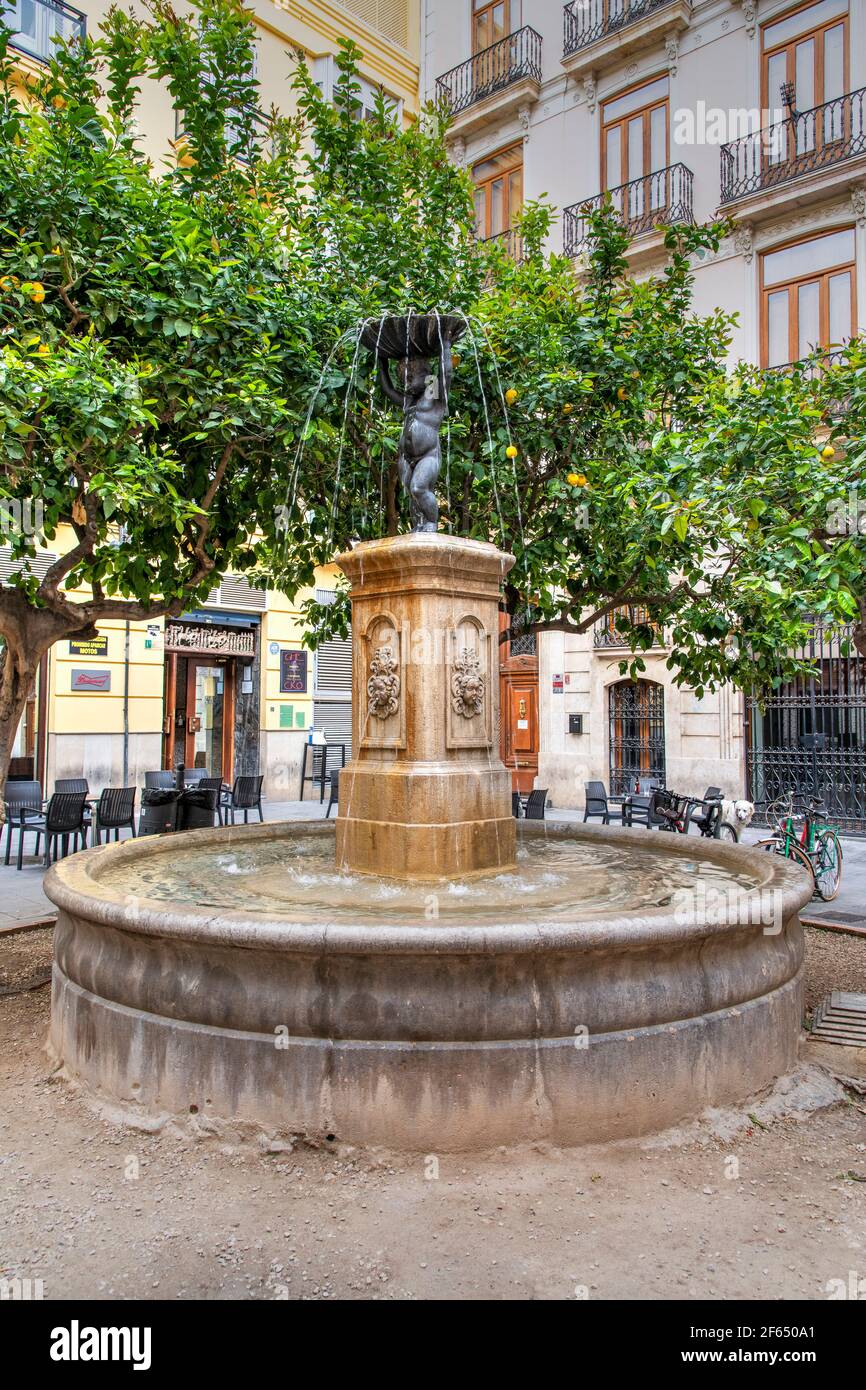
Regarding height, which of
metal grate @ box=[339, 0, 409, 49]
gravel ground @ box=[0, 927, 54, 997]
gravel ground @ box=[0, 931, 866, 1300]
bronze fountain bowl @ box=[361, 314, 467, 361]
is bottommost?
gravel ground @ box=[0, 927, 54, 997]

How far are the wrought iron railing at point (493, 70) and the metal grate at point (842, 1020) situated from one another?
67.4 ft

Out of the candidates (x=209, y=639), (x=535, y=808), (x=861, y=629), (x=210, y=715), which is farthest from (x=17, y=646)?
(x=210, y=715)

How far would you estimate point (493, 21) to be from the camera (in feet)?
69.6

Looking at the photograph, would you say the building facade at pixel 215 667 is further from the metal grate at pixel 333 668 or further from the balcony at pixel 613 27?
the balcony at pixel 613 27

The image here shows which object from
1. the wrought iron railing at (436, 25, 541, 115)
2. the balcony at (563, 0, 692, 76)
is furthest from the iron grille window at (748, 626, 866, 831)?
the wrought iron railing at (436, 25, 541, 115)

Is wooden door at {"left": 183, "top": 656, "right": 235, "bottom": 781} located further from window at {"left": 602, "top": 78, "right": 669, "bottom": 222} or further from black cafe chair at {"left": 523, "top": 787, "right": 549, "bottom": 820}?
window at {"left": 602, "top": 78, "right": 669, "bottom": 222}

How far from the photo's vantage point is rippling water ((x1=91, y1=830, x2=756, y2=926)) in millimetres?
4734

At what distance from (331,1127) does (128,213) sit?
19.5 feet

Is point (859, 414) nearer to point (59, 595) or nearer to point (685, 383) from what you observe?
point (685, 383)

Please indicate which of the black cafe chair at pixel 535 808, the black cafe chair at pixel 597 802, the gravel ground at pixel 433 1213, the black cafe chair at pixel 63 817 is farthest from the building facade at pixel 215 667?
the gravel ground at pixel 433 1213

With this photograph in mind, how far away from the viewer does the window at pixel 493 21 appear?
20.9 metres

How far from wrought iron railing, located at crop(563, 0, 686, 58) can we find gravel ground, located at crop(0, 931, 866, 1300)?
21061 millimetres

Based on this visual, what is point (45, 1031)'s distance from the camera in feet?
17.3

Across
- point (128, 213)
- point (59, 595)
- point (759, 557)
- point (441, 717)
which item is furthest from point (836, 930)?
point (128, 213)
